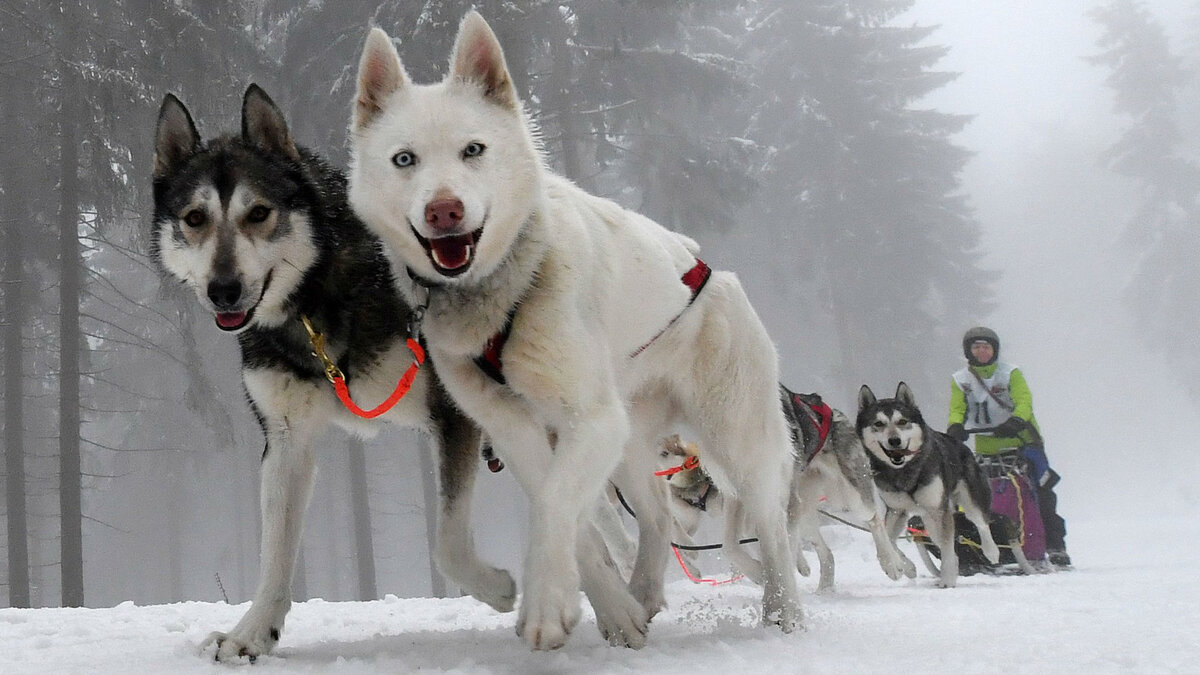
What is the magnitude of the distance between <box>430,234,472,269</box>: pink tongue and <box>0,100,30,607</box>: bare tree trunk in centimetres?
1194

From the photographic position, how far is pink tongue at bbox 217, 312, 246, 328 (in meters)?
2.81

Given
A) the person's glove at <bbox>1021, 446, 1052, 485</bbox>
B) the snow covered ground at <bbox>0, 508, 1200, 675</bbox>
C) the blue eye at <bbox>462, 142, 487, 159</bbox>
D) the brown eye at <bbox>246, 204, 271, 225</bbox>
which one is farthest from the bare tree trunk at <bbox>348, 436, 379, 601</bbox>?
the blue eye at <bbox>462, 142, 487, 159</bbox>

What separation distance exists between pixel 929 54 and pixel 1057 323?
35.9 metres

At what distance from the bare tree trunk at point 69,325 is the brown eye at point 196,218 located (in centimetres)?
979

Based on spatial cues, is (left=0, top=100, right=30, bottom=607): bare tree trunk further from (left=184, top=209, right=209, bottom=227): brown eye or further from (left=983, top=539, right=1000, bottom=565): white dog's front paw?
(left=983, top=539, right=1000, bottom=565): white dog's front paw

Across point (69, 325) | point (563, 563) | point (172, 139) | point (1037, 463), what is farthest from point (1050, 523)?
point (69, 325)

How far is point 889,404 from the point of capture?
8.47 m

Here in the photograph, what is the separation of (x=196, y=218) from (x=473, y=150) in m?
1.07

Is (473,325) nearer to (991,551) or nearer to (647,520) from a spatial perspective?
(647,520)

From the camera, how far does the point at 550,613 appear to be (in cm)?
247

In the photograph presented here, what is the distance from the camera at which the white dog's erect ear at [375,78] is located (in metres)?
3.01

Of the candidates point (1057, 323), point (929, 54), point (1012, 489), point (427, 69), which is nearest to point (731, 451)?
point (1012, 489)

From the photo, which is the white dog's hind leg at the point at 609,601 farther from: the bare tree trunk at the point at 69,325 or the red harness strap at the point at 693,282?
the bare tree trunk at the point at 69,325

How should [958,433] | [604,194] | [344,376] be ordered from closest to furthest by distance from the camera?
[344,376]
[958,433]
[604,194]
